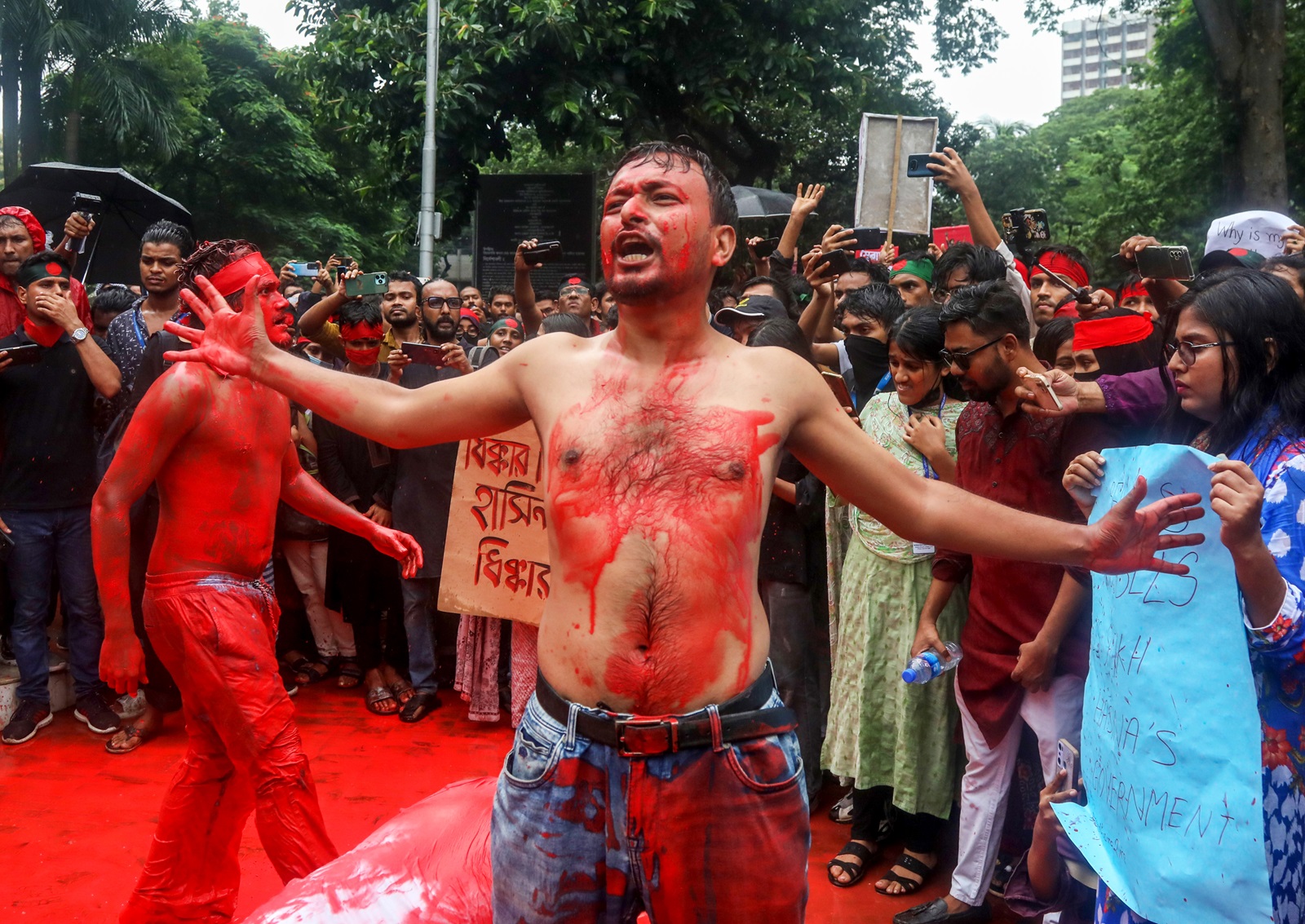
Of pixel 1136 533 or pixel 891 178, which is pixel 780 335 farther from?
pixel 1136 533

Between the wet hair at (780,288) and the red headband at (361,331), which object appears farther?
the red headband at (361,331)

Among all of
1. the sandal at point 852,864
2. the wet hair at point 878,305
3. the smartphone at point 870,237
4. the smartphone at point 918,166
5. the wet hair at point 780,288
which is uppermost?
the smartphone at point 918,166

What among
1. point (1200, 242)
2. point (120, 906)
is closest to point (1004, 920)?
point (120, 906)

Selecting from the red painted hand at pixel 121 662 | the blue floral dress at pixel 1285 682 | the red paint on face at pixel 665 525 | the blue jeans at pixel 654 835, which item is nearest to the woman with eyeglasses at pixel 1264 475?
the blue floral dress at pixel 1285 682

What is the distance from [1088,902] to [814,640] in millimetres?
1982

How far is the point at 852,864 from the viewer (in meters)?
4.52

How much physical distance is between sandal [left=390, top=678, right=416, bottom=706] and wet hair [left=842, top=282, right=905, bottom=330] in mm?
3508

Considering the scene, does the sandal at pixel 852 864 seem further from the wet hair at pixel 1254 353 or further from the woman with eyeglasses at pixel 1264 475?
the wet hair at pixel 1254 353

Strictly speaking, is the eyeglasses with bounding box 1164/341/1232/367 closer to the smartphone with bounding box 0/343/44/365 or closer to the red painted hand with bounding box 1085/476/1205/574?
the red painted hand with bounding box 1085/476/1205/574

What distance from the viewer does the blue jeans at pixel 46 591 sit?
6.04m

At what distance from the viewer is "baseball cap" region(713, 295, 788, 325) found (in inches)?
212

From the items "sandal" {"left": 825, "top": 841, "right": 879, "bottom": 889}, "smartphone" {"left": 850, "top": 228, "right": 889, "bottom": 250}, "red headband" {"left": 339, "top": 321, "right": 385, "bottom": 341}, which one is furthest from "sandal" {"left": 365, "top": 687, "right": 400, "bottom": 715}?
"smartphone" {"left": 850, "top": 228, "right": 889, "bottom": 250}

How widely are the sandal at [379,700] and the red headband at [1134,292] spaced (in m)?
4.80

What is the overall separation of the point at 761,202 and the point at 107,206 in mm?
6840
